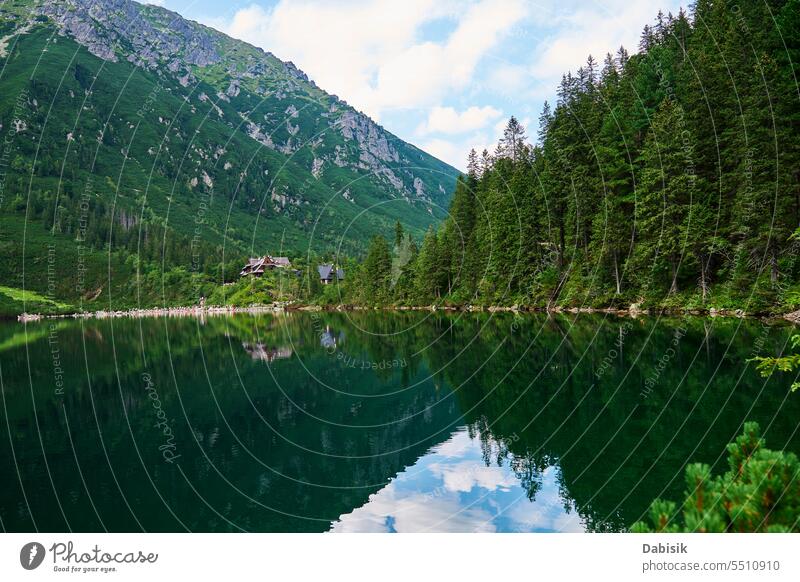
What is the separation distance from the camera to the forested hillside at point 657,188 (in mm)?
35812

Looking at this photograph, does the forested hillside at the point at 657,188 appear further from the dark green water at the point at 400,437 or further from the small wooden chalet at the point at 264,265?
the small wooden chalet at the point at 264,265

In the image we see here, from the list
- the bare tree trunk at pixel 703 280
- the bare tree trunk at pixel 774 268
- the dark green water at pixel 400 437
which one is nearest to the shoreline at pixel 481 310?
the bare tree trunk at pixel 703 280

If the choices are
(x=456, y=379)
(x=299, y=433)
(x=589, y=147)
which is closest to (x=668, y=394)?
(x=456, y=379)

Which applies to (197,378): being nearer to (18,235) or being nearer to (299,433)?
(299,433)

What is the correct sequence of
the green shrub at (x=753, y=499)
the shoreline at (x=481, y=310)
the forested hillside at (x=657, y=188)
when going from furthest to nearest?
the shoreline at (x=481, y=310)
the forested hillside at (x=657, y=188)
the green shrub at (x=753, y=499)
